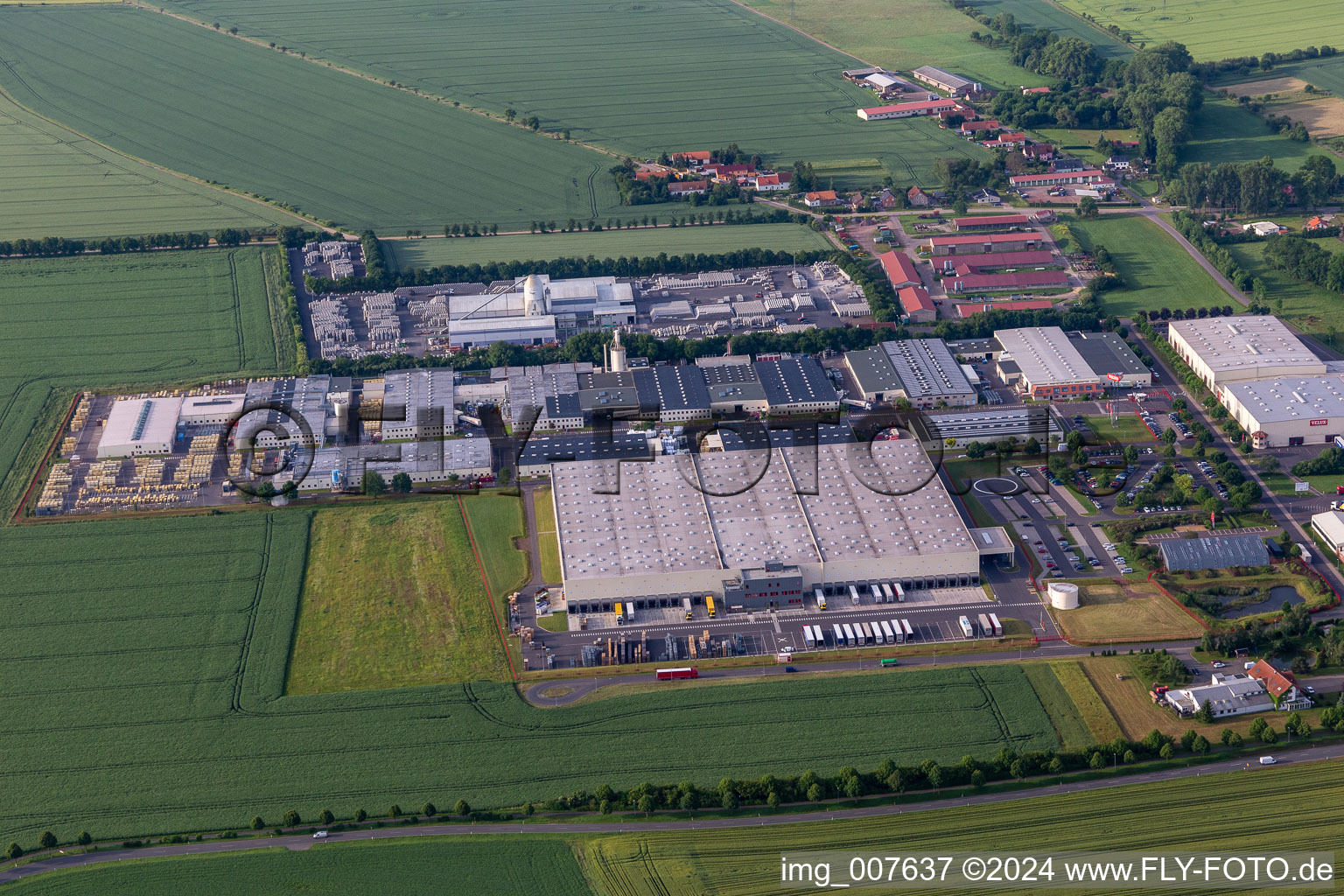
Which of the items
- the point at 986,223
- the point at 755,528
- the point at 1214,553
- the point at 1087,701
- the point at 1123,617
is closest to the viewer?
the point at 1087,701

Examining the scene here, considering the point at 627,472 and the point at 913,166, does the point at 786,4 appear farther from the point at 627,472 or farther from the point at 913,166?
the point at 627,472

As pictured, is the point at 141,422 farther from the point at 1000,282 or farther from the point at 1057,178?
the point at 1057,178

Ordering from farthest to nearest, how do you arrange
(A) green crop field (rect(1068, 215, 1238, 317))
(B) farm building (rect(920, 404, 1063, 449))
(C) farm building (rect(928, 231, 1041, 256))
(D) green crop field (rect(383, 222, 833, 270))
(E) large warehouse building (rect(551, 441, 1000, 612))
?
(D) green crop field (rect(383, 222, 833, 270)), (C) farm building (rect(928, 231, 1041, 256)), (A) green crop field (rect(1068, 215, 1238, 317)), (B) farm building (rect(920, 404, 1063, 449)), (E) large warehouse building (rect(551, 441, 1000, 612))

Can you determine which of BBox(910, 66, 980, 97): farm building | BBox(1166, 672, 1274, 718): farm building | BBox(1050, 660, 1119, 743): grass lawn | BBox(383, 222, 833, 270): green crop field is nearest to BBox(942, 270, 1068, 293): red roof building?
BBox(383, 222, 833, 270): green crop field

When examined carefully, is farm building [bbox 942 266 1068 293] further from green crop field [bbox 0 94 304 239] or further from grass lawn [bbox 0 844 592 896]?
grass lawn [bbox 0 844 592 896]

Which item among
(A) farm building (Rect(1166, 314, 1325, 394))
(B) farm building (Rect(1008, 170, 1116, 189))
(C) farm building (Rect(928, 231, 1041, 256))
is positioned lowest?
(A) farm building (Rect(1166, 314, 1325, 394))

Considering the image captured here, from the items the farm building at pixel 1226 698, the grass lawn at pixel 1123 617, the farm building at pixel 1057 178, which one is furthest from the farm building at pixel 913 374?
the farm building at pixel 1057 178

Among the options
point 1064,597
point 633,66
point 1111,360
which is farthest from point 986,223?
point 1064,597

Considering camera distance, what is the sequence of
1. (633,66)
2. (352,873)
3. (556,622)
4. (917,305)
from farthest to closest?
(633,66) → (917,305) → (556,622) → (352,873)
